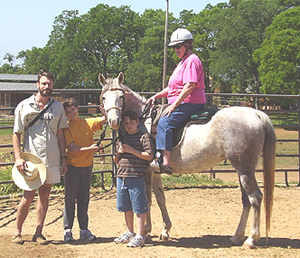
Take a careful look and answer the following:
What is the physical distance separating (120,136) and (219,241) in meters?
1.76

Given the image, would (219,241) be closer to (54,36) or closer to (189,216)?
(189,216)

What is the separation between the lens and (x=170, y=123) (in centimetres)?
474

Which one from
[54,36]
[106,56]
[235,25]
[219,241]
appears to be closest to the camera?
[219,241]

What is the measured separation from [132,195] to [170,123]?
36.1 inches

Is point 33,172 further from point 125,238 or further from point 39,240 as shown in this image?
point 125,238

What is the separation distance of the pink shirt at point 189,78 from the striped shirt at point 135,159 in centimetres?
60

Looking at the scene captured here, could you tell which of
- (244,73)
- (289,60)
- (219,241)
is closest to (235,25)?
(244,73)

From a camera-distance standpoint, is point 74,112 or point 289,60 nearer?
point 74,112

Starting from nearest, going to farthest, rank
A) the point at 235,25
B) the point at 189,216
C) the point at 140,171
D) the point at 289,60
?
the point at 140,171, the point at 189,216, the point at 289,60, the point at 235,25

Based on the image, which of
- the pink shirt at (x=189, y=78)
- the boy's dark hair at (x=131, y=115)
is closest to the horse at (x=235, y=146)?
the boy's dark hair at (x=131, y=115)

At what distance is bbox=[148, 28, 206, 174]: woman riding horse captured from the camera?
4.65m

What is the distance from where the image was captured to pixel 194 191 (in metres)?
8.01

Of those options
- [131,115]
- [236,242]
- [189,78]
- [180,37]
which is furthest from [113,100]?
[236,242]

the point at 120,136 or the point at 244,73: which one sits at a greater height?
the point at 244,73
